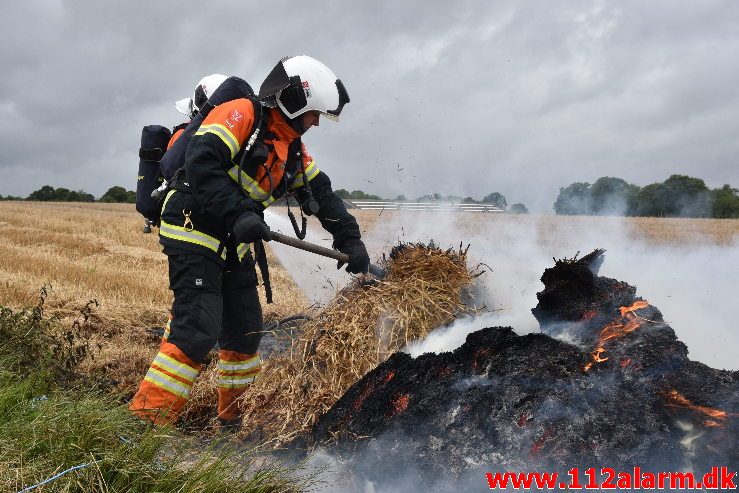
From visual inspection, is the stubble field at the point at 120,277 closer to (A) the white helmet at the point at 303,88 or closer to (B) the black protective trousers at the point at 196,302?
(A) the white helmet at the point at 303,88

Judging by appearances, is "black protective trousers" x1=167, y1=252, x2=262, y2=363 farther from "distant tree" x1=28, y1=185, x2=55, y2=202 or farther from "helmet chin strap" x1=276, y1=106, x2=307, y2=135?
"distant tree" x1=28, y1=185, x2=55, y2=202

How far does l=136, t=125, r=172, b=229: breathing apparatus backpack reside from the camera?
4465 millimetres

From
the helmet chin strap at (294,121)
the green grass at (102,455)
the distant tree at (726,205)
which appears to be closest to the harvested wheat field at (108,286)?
the green grass at (102,455)

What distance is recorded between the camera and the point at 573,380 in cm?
311

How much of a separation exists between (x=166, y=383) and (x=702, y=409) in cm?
283

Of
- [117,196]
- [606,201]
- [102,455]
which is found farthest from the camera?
[117,196]

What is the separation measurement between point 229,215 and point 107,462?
5.18 ft

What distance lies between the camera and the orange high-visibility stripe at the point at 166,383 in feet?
12.1

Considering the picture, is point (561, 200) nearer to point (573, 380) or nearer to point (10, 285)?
point (573, 380)

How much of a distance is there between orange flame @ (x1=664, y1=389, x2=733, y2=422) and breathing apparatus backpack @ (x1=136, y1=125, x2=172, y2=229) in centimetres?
339

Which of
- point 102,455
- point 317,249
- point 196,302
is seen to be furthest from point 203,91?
point 102,455

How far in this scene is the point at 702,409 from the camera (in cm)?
279

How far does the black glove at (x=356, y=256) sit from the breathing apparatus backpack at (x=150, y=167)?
54.3 inches

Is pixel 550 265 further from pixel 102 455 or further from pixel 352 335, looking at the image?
pixel 102 455
